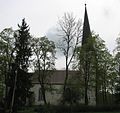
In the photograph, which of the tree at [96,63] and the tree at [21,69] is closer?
the tree at [21,69]

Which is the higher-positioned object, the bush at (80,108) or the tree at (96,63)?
the tree at (96,63)

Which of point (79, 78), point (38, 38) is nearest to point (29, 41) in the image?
point (38, 38)

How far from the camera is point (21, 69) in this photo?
45656mm

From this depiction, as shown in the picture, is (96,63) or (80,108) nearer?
(80,108)

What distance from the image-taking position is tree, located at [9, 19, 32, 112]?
144 ft

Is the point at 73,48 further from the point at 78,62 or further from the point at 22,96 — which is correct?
A: the point at 22,96

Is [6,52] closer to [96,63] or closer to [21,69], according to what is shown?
[21,69]

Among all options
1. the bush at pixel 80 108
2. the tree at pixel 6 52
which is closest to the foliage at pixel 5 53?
the tree at pixel 6 52

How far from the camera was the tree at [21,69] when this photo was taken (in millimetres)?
43750

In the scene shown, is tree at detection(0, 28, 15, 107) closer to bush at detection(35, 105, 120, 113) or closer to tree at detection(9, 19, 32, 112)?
tree at detection(9, 19, 32, 112)

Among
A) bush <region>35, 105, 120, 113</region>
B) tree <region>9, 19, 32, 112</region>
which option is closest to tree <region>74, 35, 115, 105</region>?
bush <region>35, 105, 120, 113</region>

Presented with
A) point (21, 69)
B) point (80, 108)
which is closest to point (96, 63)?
point (80, 108)

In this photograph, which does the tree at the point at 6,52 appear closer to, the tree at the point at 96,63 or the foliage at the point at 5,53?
the foliage at the point at 5,53

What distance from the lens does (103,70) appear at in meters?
47.1
